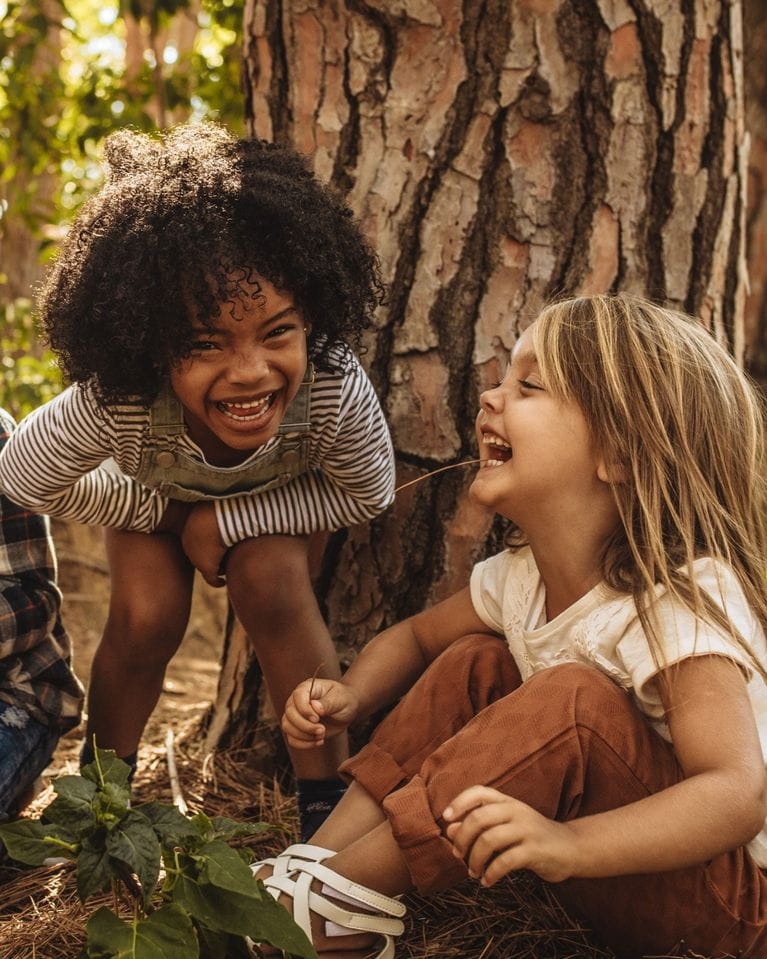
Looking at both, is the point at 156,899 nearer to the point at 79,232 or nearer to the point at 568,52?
the point at 79,232

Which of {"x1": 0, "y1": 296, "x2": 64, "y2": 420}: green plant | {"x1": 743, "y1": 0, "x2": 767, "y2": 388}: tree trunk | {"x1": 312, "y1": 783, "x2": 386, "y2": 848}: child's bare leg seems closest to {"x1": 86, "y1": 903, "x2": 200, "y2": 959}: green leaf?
{"x1": 312, "y1": 783, "x2": 386, "y2": 848}: child's bare leg

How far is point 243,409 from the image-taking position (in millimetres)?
2020

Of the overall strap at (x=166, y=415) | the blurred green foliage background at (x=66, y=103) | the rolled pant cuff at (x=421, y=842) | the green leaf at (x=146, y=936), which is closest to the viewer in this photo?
the green leaf at (x=146, y=936)

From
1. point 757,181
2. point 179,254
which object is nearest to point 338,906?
point 179,254

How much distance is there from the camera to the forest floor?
185 cm

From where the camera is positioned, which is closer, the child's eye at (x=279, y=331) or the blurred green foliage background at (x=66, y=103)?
the child's eye at (x=279, y=331)

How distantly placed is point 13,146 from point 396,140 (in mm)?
2265

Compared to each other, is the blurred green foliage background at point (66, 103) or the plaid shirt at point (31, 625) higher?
the blurred green foliage background at point (66, 103)

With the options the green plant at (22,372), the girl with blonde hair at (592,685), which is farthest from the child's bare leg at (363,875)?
the green plant at (22,372)

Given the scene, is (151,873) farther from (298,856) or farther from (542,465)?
(542,465)

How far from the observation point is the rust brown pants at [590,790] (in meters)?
1.62

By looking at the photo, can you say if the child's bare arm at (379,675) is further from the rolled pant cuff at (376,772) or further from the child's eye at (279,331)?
the child's eye at (279,331)

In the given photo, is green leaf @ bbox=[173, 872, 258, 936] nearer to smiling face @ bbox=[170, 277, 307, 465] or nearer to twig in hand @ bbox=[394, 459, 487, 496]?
smiling face @ bbox=[170, 277, 307, 465]

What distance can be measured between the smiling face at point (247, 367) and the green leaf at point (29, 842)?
0.82m
